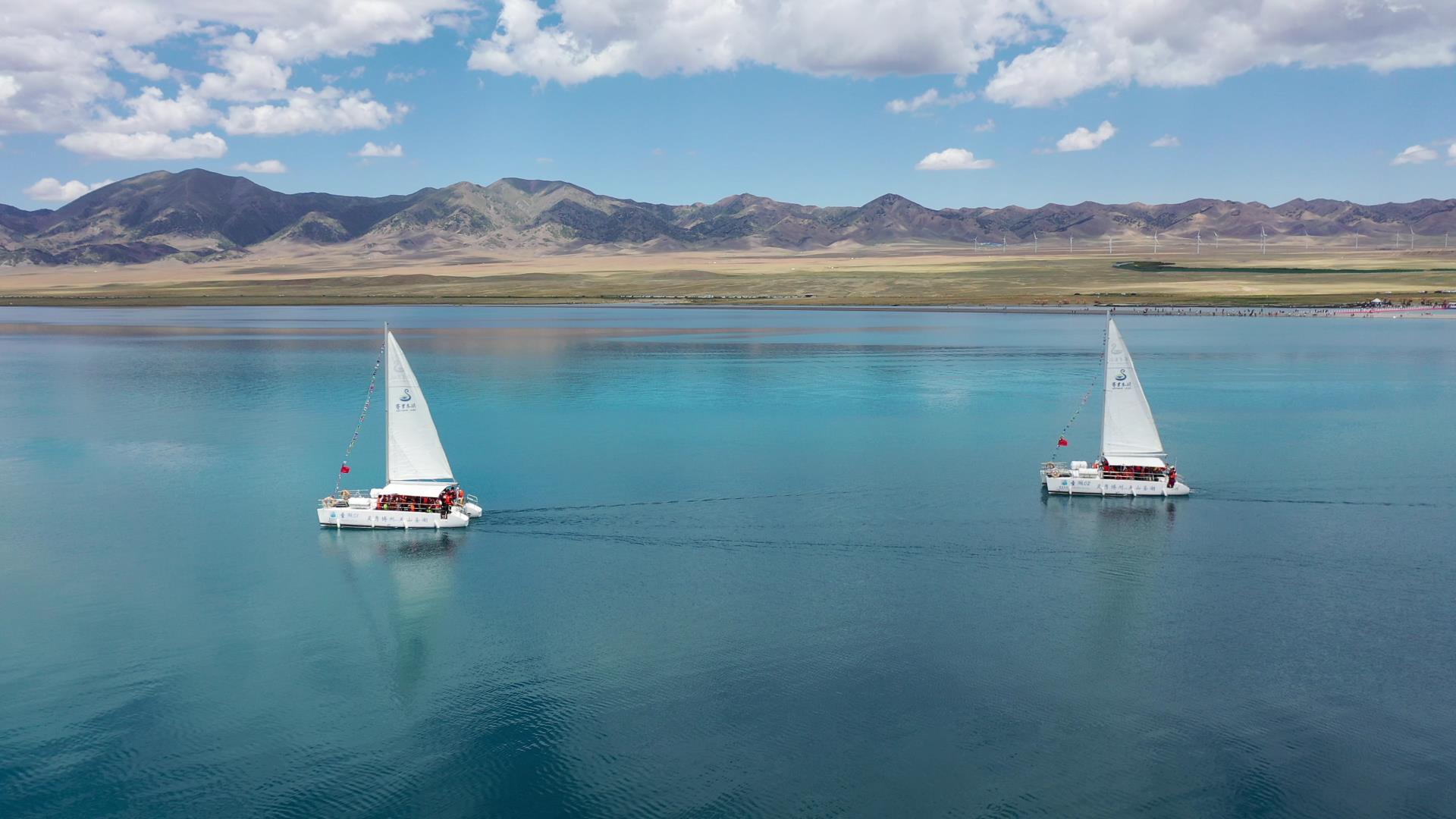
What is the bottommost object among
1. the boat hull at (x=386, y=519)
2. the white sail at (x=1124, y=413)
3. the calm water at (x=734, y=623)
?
the calm water at (x=734, y=623)

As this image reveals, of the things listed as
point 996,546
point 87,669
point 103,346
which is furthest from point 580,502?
point 103,346

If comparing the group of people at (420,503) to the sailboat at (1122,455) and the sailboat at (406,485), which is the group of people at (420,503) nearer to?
the sailboat at (406,485)

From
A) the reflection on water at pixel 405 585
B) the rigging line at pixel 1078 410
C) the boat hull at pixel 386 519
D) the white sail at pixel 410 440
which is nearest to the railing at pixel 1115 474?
the rigging line at pixel 1078 410

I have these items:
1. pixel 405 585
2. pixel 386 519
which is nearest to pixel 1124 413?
pixel 405 585

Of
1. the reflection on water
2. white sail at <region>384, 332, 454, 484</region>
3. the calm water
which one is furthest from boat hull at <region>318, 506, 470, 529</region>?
white sail at <region>384, 332, 454, 484</region>

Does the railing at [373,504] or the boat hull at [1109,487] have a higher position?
the railing at [373,504]

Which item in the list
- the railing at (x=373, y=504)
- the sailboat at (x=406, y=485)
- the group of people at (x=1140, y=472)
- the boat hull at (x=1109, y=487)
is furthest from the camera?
the group of people at (x=1140, y=472)

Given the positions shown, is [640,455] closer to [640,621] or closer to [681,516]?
[681,516]

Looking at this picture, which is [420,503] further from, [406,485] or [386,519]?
[386,519]
